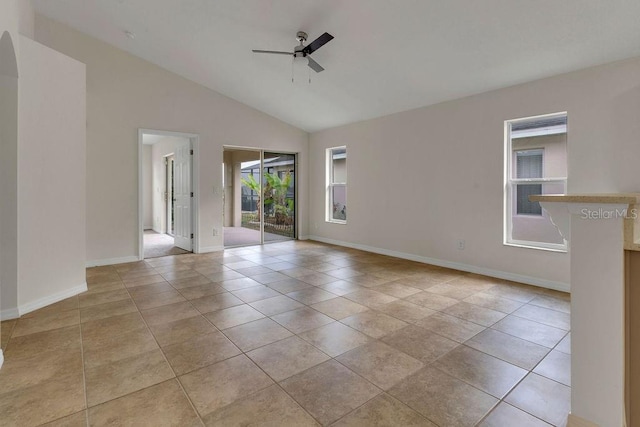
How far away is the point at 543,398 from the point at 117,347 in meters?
2.84

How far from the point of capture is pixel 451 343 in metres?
2.44

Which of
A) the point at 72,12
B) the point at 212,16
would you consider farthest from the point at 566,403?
the point at 72,12

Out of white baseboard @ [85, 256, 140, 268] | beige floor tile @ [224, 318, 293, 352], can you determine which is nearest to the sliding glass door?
white baseboard @ [85, 256, 140, 268]

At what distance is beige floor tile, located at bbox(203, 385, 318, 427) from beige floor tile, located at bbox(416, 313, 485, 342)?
4.78ft

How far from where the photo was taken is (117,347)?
235 centimetres

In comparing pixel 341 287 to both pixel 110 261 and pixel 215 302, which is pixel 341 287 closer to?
pixel 215 302

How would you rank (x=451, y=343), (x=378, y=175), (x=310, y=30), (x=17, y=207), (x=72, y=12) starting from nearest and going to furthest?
(x=451, y=343), (x=17, y=207), (x=310, y=30), (x=72, y=12), (x=378, y=175)

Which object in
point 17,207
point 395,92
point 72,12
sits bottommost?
point 17,207

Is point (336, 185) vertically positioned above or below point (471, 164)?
below

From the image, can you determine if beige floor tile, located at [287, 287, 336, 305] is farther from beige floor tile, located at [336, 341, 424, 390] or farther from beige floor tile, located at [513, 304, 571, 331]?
beige floor tile, located at [513, 304, 571, 331]

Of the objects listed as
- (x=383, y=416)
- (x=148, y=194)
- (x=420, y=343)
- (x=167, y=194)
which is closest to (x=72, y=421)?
(x=383, y=416)

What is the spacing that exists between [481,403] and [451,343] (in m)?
0.70

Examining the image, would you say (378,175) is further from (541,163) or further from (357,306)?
(357,306)

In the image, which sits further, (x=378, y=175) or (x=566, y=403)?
(x=378, y=175)
